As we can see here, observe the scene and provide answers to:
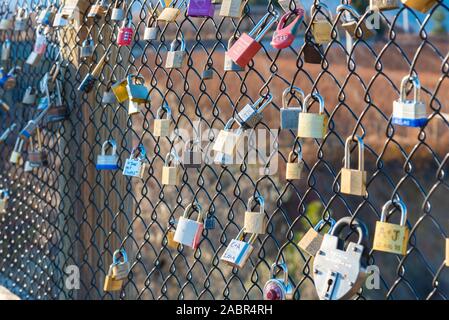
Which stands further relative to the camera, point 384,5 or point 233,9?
point 233,9

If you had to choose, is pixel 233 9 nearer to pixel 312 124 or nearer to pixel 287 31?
pixel 287 31

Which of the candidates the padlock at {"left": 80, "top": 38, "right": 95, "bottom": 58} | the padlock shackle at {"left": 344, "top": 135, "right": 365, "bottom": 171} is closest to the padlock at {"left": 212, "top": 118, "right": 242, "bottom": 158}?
the padlock shackle at {"left": 344, "top": 135, "right": 365, "bottom": 171}

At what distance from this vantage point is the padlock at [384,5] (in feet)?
5.15

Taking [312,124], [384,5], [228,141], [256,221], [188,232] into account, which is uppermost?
[384,5]

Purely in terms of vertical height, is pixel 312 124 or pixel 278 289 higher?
pixel 312 124

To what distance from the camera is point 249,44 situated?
6.03ft

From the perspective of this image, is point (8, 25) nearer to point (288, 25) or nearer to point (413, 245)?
point (288, 25)

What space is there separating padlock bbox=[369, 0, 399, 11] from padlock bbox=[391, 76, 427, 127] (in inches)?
6.6

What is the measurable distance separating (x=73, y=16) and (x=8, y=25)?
98 centimetres

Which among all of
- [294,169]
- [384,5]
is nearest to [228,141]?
[294,169]

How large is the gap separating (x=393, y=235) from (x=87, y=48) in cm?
147

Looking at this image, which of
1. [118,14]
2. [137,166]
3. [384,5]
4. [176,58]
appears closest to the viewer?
[384,5]

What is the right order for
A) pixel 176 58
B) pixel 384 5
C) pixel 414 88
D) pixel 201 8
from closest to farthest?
pixel 414 88
pixel 384 5
pixel 201 8
pixel 176 58

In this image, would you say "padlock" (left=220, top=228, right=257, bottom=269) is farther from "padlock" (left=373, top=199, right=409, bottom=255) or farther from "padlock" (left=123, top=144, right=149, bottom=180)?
"padlock" (left=123, top=144, right=149, bottom=180)
